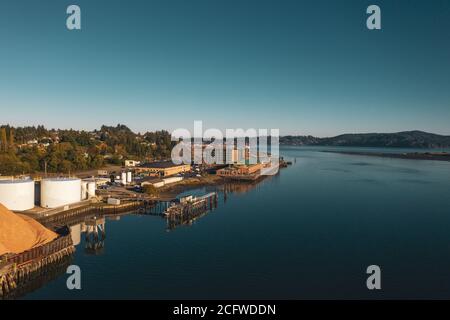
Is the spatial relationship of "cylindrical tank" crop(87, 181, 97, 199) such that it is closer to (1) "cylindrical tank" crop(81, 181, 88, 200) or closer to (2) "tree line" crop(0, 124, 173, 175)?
(1) "cylindrical tank" crop(81, 181, 88, 200)

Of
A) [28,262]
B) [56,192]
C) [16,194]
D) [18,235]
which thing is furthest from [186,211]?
[28,262]

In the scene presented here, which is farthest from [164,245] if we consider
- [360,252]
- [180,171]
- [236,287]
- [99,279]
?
[180,171]

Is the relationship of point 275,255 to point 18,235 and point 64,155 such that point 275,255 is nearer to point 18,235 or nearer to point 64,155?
point 18,235

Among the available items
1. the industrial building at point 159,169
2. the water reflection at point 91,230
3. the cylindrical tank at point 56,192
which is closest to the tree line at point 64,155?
the industrial building at point 159,169

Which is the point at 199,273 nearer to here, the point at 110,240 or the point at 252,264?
the point at 252,264

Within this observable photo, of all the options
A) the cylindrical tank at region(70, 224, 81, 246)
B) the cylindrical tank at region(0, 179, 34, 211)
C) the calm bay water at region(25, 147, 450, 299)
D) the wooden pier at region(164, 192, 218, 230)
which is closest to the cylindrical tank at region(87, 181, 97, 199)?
the calm bay water at region(25, 147, 450, 299)

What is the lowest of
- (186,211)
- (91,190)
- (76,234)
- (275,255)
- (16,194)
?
(275,255)

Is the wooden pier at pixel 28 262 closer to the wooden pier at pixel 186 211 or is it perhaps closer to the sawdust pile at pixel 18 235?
the sawdust pile at pixel 18 235
